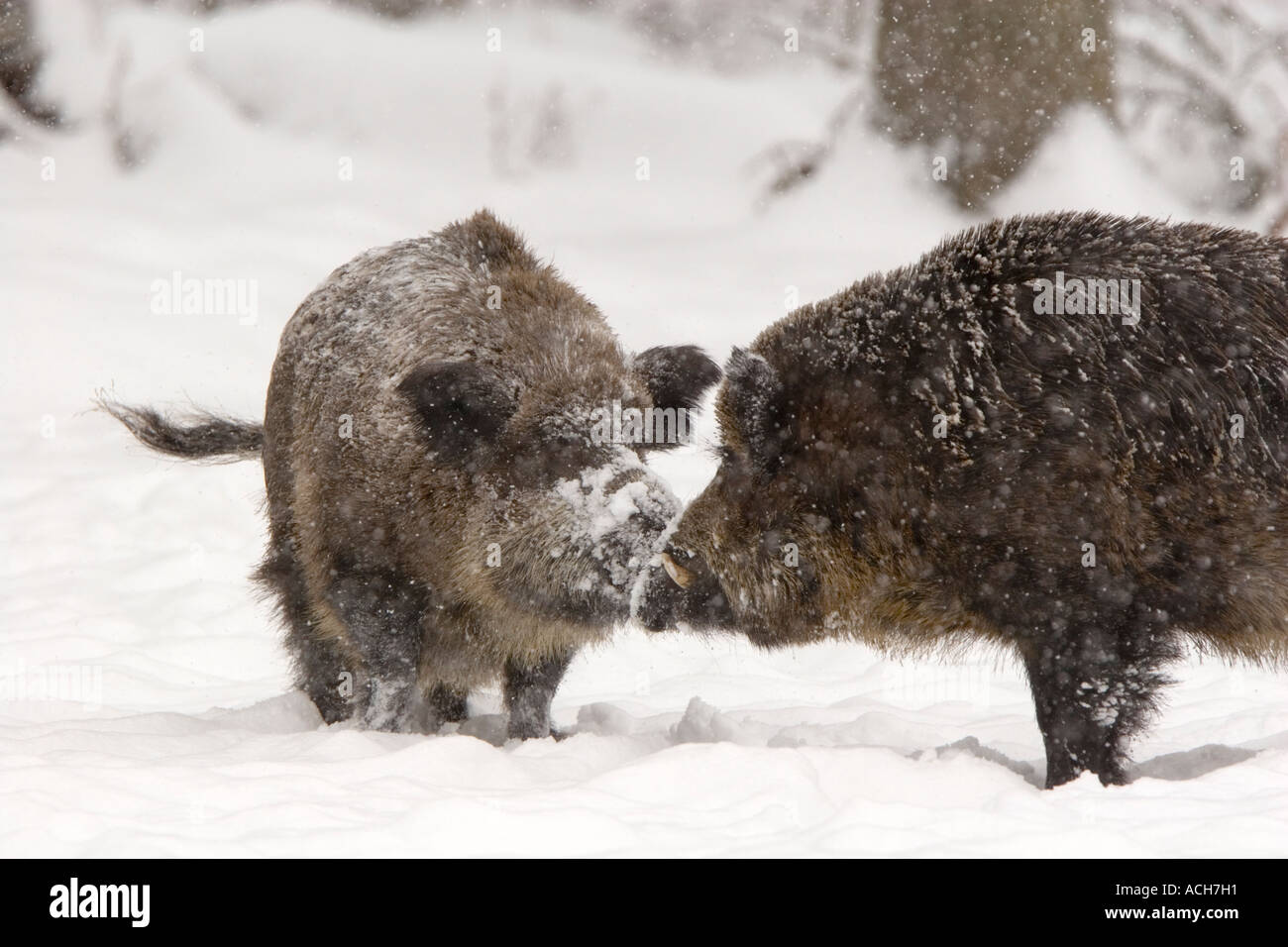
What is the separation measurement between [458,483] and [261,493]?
13.2 ft

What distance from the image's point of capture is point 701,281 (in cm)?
1528

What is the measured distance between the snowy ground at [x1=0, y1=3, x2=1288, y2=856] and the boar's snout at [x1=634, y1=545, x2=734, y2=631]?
47cm

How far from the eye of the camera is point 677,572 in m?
4.88

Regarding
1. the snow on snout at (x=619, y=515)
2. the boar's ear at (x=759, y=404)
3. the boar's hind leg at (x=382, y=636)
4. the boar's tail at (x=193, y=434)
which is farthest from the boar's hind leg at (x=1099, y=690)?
the boar's tail at (x=193, y=434)

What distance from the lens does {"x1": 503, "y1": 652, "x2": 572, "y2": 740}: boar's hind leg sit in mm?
5723

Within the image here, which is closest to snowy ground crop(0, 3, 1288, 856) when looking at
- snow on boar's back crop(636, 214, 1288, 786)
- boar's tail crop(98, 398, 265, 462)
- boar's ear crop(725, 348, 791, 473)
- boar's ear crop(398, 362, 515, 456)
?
snow on boar's back crop(636, 214, 1288, 786)

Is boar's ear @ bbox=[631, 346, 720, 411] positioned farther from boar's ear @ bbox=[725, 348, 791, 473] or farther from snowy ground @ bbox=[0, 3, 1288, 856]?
snowy ground @ bbox=[0, 3, 1288, 856]

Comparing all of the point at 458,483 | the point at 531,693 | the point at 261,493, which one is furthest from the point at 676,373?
the point at 261,493

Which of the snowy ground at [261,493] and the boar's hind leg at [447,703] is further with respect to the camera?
the boar's hind leg at [447,703]

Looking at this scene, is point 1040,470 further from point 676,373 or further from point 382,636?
point 382,636

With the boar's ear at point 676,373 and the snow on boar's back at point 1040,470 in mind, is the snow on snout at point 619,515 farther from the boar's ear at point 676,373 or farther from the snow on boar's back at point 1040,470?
the boar's ear at point 676,373

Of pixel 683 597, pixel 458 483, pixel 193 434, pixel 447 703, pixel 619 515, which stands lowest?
pixel 447 703

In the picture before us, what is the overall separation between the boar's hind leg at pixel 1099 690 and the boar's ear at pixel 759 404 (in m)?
1.19

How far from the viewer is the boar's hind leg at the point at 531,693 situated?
5.72 m
